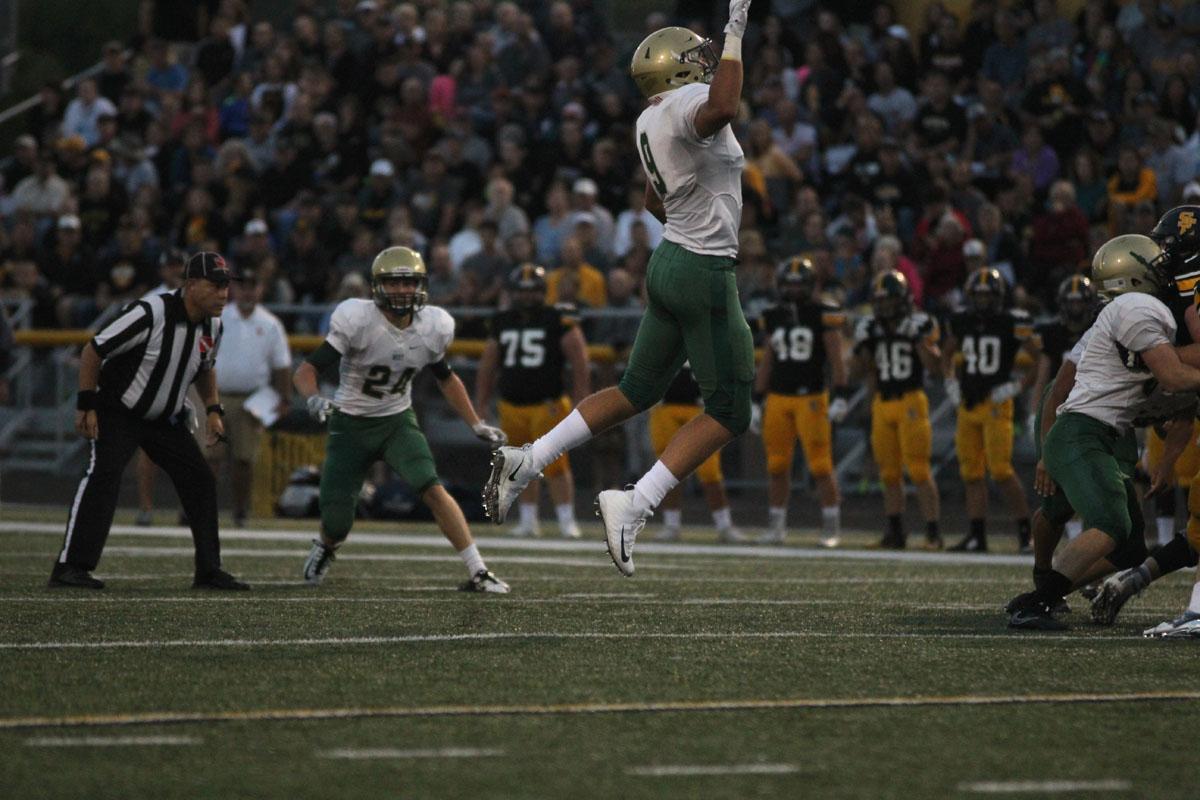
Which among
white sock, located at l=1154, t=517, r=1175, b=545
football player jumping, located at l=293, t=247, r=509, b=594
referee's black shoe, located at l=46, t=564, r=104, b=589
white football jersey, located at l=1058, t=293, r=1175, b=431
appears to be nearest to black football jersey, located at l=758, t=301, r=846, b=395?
white sock, located at l=1154, t=517, r=1175, b=545

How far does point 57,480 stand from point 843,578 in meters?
10.0

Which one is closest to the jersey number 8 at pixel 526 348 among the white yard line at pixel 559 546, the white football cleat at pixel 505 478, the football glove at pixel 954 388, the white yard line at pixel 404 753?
the white yard line at pixel 559 546

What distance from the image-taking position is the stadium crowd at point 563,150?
607 inches

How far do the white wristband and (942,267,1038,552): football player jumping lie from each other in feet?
21.9

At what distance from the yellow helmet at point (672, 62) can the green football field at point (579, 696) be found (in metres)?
1.93

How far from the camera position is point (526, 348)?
1377cm

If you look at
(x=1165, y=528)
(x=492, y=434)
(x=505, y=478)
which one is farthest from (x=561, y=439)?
(x=1165, y=528)

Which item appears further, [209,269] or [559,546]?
[559,546]

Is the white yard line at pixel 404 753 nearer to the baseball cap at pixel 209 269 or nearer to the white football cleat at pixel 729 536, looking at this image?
the baseball cap at pixel 209 269

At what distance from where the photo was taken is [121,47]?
2234cm

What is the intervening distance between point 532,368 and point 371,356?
5094mm

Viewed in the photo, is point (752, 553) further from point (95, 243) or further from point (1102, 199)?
point (95, 243)

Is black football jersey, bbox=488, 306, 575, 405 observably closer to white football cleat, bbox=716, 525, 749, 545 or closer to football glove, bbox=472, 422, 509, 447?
white football cleat, bbox=716, 525, 749, 545

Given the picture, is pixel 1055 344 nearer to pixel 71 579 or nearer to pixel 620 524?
pixel 620 524
